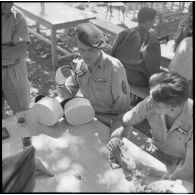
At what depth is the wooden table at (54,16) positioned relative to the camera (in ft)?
15.3

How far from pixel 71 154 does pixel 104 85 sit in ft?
2.56

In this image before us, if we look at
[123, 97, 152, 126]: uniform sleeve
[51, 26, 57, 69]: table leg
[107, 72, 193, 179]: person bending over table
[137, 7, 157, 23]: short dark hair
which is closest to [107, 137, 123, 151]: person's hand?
[107, 72, 193, 179]: person bending over table

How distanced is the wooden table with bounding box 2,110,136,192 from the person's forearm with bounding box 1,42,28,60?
0.77 m

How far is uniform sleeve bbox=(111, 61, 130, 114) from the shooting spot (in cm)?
250

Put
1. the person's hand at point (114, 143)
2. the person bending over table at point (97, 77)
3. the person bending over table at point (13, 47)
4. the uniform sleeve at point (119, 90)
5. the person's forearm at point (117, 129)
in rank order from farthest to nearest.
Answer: the person bending over table at point (13, 47) → the uniform sleeve at point (119, 90) → the person bending over table at point (97, 77) → the person's forearm at point (117, 129) → the person's hand at point (114, 143)

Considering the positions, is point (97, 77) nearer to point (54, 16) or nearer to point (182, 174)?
point (182, 174)

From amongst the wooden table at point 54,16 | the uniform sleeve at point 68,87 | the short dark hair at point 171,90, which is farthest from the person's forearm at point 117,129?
the wooden table at point 54,16

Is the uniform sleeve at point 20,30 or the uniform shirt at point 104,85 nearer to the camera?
the uniform shirt at point 104,85

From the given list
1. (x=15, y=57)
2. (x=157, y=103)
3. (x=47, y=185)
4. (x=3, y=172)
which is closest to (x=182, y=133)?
(x=157, y=103)

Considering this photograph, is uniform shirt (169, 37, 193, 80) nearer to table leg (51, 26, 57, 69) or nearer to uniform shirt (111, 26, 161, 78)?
uniform shirt (111, 26, 161, 78)

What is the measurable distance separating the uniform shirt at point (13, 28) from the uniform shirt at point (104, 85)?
0.68 m

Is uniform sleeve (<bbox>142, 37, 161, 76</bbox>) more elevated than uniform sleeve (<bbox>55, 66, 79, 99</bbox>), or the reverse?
uniform sleeve (<bbox>142, 37, 161, 76</bbox>)

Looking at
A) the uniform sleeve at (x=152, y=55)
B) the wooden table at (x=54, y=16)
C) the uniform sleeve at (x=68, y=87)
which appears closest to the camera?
the uniform sleeve at (x=68, y=87)

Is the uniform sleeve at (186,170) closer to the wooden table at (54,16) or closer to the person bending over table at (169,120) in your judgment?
the person bending over table at (169,120)
